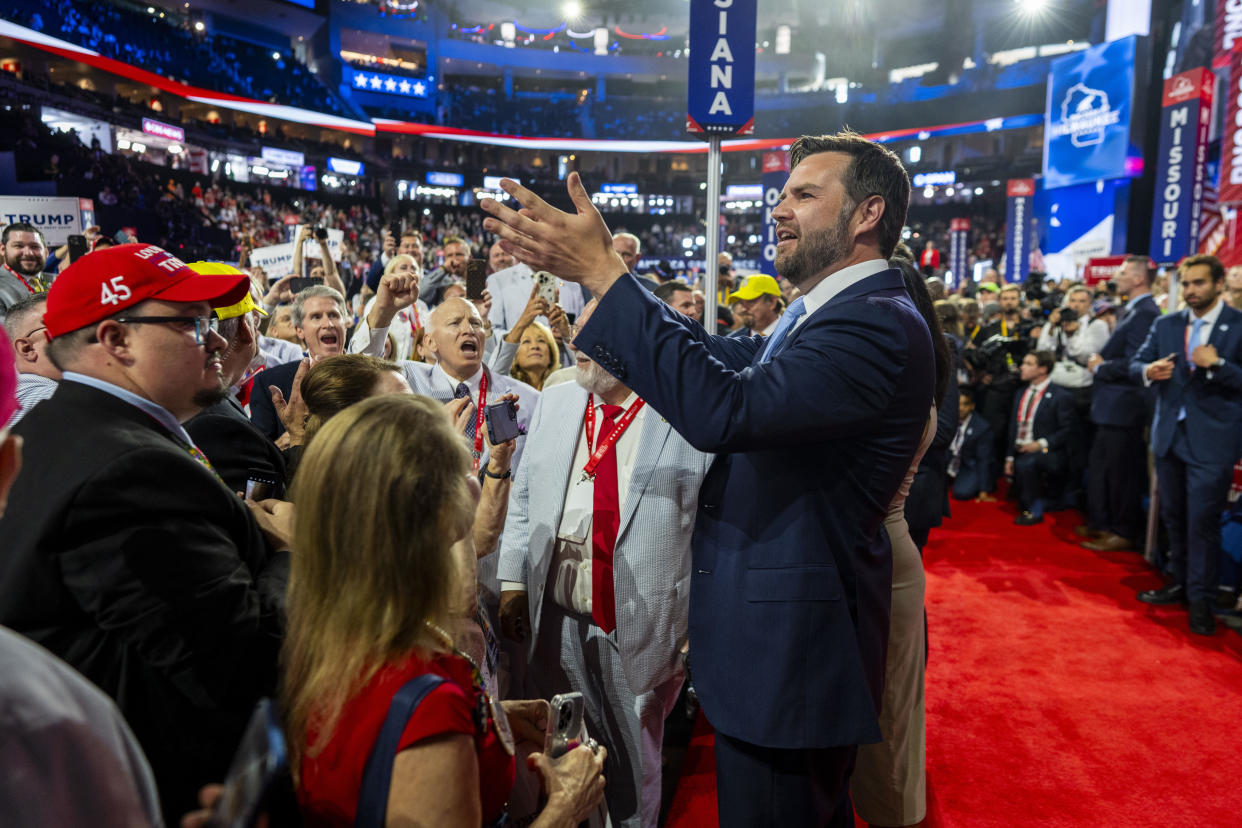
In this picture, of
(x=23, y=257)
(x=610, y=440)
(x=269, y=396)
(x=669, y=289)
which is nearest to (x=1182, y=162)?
(x=669, y=289)

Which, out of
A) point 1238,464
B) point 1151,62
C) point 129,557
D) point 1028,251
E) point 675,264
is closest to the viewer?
point 129,557

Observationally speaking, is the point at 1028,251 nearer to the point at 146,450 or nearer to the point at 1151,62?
the point at 1151,62

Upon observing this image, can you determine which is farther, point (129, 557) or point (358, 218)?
point (358, 218)

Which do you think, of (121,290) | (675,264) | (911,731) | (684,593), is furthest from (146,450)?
(675,264)

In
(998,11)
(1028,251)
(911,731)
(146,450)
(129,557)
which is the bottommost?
(911,731)

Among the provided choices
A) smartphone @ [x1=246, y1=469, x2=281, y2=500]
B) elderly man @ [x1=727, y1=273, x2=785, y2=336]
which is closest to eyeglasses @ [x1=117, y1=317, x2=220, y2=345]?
smartphone @ [x1=246, y1=469, x2=281, y2=500]

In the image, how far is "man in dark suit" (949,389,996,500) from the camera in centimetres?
721

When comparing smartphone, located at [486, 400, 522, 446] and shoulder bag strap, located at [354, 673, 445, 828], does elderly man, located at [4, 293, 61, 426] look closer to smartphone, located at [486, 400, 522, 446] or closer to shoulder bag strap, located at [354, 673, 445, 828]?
smartphone, located at [486, 400, 522, 446]

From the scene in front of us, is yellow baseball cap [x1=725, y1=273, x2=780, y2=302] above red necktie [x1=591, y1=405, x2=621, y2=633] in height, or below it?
above

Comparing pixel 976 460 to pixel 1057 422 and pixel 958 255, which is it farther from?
pixel 958 255

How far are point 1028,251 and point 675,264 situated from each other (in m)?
17.5

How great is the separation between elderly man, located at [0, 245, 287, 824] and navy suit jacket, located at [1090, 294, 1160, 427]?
6.12 m

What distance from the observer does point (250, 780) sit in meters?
0.46

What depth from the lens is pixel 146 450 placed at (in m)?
1.20
